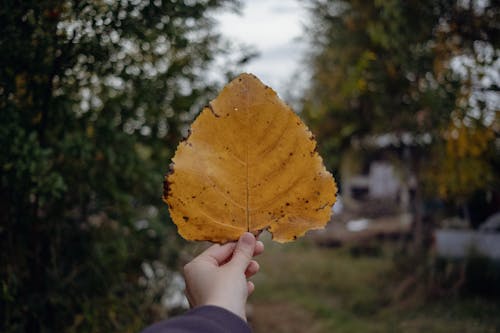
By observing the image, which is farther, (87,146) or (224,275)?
(87,146)

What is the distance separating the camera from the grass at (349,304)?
4734mm

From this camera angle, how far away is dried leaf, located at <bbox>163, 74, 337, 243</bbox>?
3.44 ft

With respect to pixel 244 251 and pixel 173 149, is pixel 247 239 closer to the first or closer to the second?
pixel 244 251

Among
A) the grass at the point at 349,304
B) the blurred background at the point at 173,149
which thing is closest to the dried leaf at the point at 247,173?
the blurred background at the point at 173,149

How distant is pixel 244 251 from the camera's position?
40.2 inches

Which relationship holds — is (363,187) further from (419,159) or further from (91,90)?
(91,90)

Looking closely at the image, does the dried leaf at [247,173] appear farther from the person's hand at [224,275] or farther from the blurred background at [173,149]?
the blurred background at [173,149]

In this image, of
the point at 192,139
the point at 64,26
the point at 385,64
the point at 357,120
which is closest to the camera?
the point at 192,139

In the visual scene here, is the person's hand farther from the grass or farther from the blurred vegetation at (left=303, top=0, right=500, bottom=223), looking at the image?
the grass

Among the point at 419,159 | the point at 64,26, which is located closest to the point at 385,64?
Answer: the point at 419,159

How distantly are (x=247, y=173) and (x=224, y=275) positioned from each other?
241 mm

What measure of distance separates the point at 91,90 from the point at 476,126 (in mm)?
3241

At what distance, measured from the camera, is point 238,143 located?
1.06 metres

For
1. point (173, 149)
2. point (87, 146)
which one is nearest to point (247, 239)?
point (87, 146)
